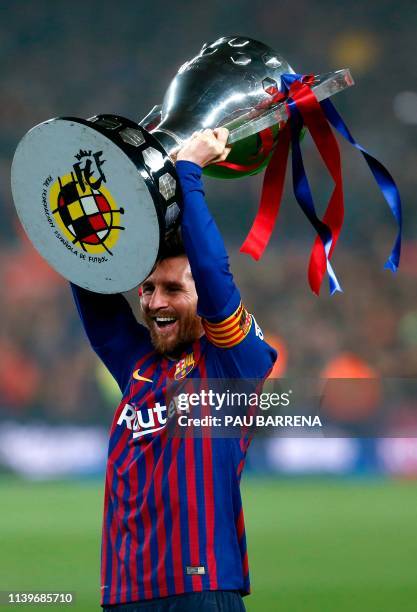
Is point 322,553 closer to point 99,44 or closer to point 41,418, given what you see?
point 41,418

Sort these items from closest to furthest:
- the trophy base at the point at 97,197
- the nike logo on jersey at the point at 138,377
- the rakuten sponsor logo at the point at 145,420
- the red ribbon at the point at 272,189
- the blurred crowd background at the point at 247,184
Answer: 1. the trophy base at the point at 97,197
2. the rakuten sponsor logo at the point at 145,420
3. the nike logo on jersey at the point at 138,377
4. the red ribbon at the point at 272,189
5. the blurred crowd background at the point at 247,184

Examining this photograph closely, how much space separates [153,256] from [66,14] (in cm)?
1161

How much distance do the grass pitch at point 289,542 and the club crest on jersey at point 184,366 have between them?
255 centimetres

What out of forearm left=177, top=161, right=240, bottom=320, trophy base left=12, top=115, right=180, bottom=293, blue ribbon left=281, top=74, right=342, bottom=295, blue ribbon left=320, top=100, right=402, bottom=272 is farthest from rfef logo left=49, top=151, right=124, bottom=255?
blue ribbon left=320, top=100, right=402, bottom=272

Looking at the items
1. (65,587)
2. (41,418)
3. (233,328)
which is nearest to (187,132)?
(233,328)

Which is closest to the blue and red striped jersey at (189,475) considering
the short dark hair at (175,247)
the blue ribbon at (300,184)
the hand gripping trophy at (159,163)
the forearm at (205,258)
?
the forearm at (205,258)

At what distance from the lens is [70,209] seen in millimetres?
2184

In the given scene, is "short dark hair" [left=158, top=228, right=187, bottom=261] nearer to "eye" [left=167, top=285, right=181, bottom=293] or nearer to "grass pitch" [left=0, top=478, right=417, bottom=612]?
"eye" [left=167, top=285, right=181, bottom=293]

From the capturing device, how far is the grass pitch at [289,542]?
494cm

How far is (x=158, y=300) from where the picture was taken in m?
2.41

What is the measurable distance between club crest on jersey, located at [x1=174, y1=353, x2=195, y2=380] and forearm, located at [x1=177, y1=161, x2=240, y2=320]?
24 centimetres

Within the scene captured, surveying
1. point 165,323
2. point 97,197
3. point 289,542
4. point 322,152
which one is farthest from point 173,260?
point 289,542

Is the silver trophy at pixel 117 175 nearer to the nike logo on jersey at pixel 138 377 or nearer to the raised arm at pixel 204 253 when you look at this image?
the raised arm at pixel 204 253

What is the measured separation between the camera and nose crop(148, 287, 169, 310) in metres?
2.41
